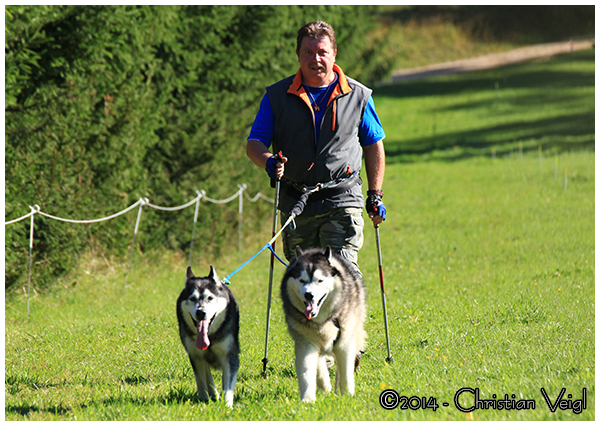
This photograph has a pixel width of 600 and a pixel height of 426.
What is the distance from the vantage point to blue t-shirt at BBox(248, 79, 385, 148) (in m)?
5.41

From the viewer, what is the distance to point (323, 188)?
5488 mm

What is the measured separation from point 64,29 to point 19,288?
11.5 feet

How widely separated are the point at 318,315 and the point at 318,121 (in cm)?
161

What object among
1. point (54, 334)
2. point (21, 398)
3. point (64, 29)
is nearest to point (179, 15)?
point (64, 29)

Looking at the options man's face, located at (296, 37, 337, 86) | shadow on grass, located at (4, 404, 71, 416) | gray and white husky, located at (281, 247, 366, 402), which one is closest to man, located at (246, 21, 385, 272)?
man's face, located at (296, 37, 337, 86)

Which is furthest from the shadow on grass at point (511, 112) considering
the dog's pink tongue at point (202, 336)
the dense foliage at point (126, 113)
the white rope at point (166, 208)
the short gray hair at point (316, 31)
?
the dog's pink tongue at point (202, 336)

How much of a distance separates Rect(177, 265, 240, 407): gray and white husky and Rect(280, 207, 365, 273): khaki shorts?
38.5 inches

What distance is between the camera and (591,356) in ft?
17.6

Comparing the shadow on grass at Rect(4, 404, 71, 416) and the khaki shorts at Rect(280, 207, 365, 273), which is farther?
the khaki shorts at Rect(280, 207, 365, 273)

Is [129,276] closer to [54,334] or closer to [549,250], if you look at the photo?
[54,334]

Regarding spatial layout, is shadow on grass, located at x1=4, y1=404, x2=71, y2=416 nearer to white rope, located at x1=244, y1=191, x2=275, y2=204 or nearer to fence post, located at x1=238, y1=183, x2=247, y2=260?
fence post, located at x1=238, y1=183, x2=247, y2=260

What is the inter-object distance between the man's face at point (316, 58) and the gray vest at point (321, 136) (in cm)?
13

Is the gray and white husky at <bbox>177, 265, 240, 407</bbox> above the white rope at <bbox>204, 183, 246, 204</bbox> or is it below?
below

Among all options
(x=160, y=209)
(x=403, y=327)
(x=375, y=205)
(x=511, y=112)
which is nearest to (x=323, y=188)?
(x=375, y=205)
